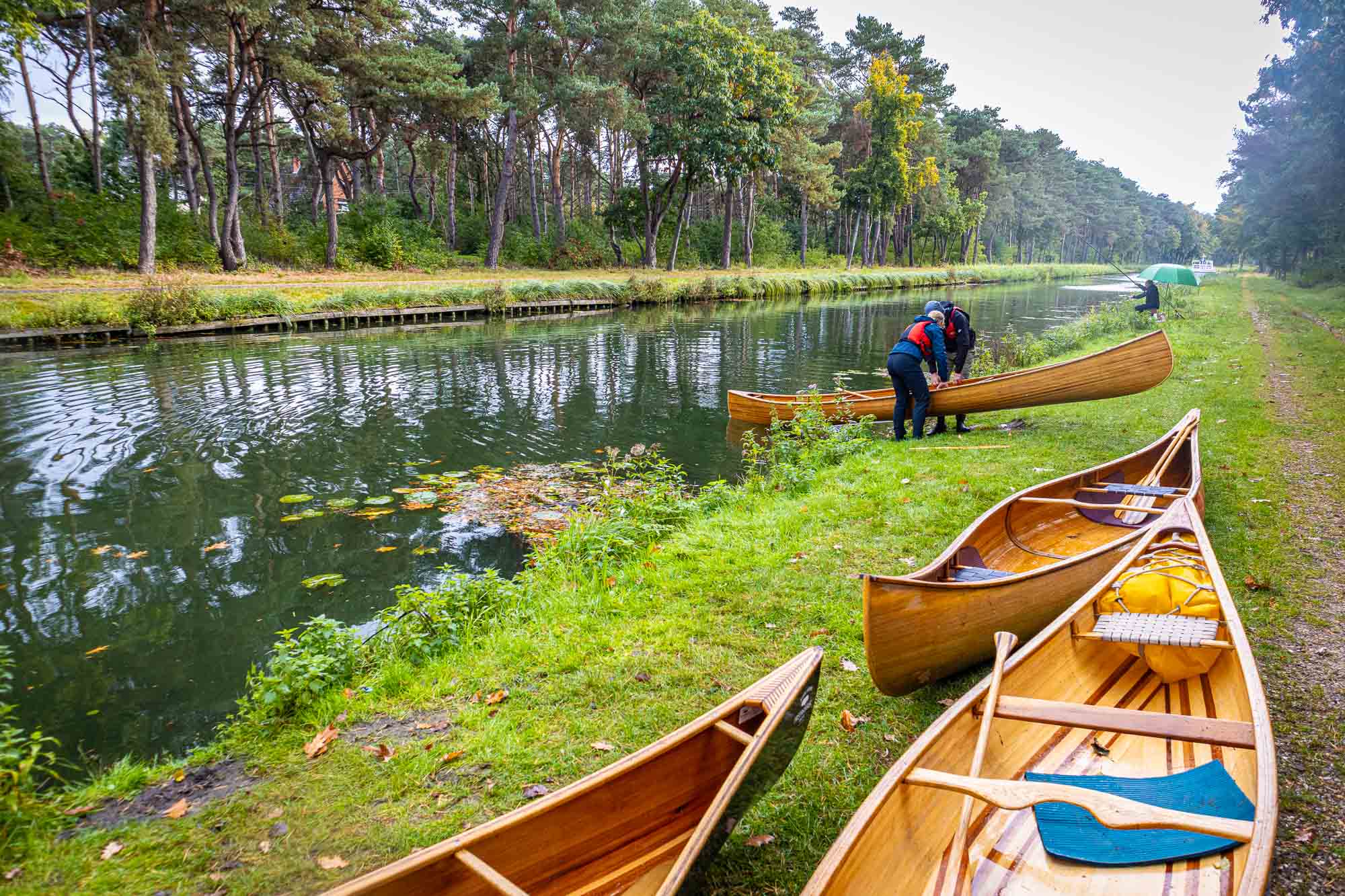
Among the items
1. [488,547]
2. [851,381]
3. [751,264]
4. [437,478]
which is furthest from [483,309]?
[751,264]

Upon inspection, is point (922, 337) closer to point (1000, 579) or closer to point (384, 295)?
point (1000, 579)

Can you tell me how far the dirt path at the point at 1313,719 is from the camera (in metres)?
2.77

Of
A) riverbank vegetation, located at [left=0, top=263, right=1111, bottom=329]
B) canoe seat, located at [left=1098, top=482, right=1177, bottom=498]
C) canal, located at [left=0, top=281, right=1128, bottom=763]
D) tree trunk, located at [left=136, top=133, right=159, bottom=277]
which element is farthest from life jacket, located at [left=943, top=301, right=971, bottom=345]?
tree trunk, located at [left=136, top=133, right=159, bottom=277]

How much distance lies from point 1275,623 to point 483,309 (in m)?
26.3

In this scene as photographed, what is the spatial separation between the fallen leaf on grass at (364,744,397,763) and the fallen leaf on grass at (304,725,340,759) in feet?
0.79

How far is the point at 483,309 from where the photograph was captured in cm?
2744

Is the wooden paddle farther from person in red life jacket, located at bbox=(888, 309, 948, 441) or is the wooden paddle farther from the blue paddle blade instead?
Result: person in red life jacket, located at bbox=(888, 309, 948, 441)

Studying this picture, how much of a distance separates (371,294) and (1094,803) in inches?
1022

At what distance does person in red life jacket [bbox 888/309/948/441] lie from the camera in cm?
929

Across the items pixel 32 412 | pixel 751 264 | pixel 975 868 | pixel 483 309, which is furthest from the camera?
pixel 751 264

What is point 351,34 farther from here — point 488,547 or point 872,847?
point 872,847

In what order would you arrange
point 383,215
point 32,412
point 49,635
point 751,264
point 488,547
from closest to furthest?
1. point 49,635
2. point 488,547
3. point 32,412
4. point 383,215
5. point 751,264

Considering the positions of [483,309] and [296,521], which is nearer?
[296,521]

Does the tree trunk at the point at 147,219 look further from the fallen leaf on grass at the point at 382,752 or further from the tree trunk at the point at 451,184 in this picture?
the fallen leaf on grass at the point at 382,752
